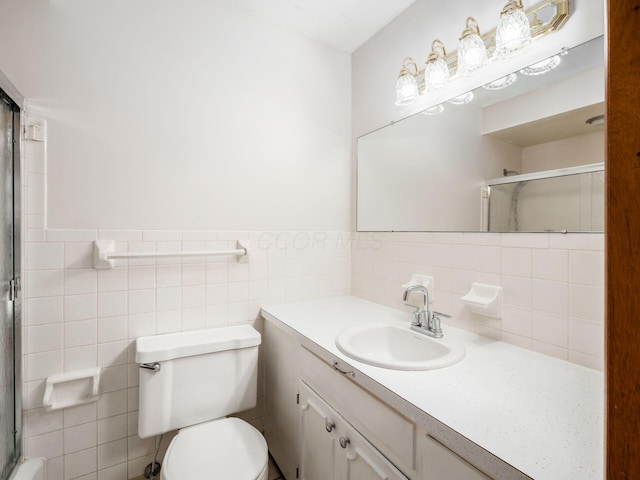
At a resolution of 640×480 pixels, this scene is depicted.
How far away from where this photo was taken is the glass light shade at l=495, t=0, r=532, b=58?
1.07m

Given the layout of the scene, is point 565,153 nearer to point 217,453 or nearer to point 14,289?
point 217,453

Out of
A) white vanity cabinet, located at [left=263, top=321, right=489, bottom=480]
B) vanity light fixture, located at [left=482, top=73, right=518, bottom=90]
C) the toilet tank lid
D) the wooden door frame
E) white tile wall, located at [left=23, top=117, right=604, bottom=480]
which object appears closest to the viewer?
the wooden door frame

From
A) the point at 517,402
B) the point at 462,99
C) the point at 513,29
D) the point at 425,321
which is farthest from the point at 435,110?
the point at 517,402

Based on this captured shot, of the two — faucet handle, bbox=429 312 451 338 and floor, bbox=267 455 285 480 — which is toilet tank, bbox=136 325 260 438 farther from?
faucet handle, bbox=429 312 451 338

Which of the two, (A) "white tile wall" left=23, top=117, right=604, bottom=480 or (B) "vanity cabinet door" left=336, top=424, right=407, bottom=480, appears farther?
(A) "white tile wall" left=23, top=117, right=604, bottom=480

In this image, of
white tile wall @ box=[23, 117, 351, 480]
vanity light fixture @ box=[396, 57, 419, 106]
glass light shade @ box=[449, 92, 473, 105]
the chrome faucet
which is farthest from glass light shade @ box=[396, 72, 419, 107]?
white tile wall @ box=[23, 117, 351, 480]

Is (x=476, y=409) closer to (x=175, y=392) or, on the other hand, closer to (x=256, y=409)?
(x=175, y=392)

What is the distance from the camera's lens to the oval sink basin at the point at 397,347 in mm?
995

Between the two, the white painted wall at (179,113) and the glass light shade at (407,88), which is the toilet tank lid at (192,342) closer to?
the white painted wall at (179,113)

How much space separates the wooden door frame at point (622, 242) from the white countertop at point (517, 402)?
23 centimetres

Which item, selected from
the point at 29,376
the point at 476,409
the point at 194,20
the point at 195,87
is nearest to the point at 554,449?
the point at 476,409

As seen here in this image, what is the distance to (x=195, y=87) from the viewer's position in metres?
1.54

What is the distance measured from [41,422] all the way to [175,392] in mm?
533

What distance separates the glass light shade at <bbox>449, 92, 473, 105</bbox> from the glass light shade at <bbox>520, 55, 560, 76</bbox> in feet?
0.67
